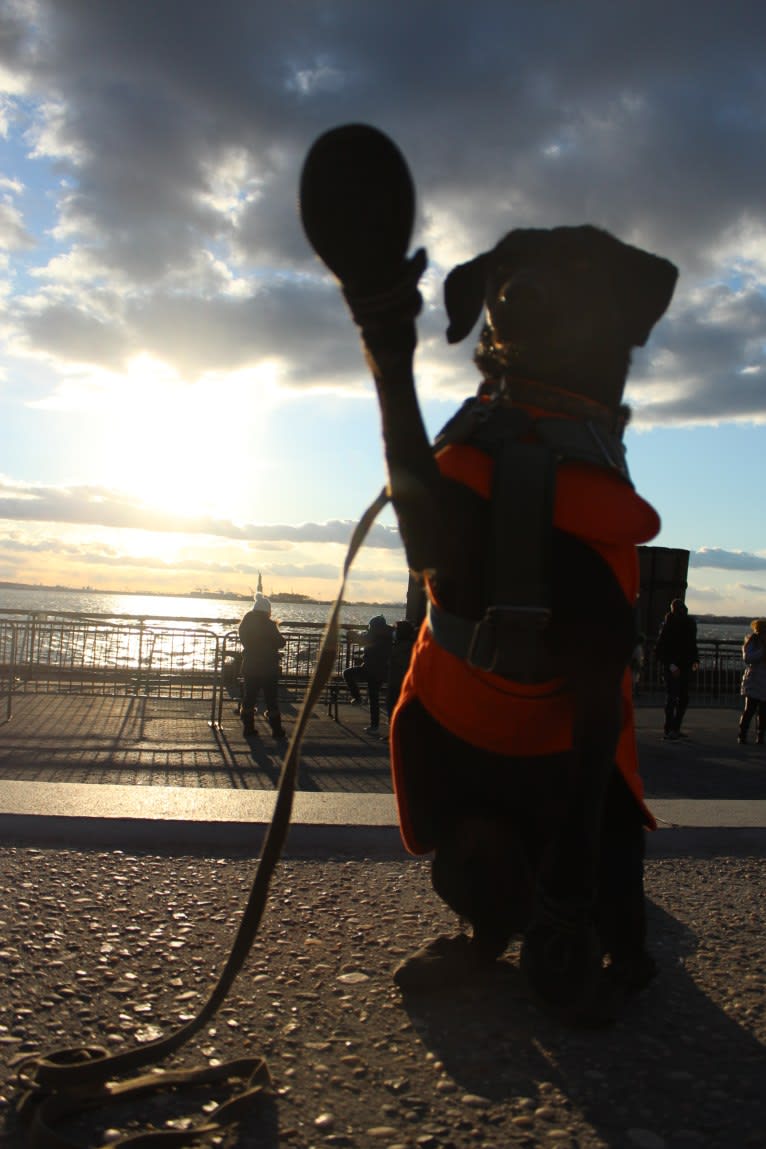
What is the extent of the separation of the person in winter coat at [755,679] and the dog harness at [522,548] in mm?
11128

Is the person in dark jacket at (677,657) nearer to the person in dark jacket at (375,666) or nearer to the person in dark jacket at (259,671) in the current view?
the person in dark jacket at (375,666)

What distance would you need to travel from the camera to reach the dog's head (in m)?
2.30

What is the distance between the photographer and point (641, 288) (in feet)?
8.18

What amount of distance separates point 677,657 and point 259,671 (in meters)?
5.21

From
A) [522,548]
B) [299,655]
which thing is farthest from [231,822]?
[299,655]

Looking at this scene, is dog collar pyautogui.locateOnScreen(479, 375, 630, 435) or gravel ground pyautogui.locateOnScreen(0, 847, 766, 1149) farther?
dog collar pyautogui.locateOnScreen(479, 375, 630, 435)

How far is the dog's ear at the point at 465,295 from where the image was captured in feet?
8.22

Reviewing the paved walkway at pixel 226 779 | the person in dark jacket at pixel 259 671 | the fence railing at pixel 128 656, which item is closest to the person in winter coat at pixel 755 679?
the paved walkway at pixel 226 779

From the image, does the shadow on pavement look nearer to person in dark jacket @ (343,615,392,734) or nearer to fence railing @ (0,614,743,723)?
person in dark jacket @ (343,615,392,734)

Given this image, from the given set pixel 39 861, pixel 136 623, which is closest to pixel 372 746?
pixel 136 623

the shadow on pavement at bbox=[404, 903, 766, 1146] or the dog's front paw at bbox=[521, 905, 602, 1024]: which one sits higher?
the dog's front paw at bbox=[521, 905, 602, 1024]

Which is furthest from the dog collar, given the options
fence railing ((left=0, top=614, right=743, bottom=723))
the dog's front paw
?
fence railing ((left=0, top=614, right=743, bottom=723))

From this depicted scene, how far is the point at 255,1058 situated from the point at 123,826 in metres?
1.98

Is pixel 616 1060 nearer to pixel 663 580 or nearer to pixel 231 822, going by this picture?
pixel 231 822
